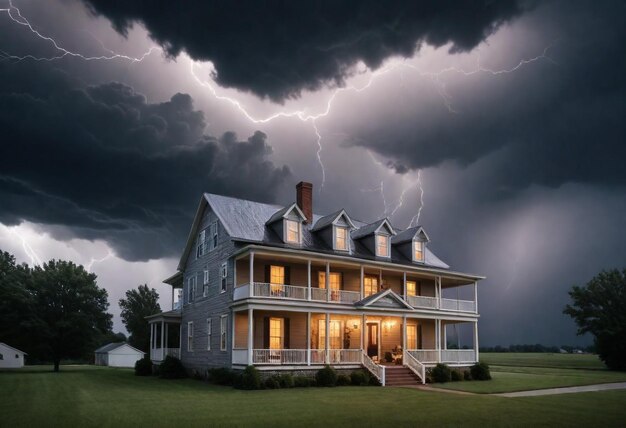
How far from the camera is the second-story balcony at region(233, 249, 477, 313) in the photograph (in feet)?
90.9

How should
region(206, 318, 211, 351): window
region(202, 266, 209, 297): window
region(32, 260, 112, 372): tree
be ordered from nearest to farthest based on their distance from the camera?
region(206, 318, 211, 351): window → region(202, 266, 209, 297): window → region(32, 260, 112, 372): tree

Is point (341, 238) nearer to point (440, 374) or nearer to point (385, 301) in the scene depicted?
point (385, 301)

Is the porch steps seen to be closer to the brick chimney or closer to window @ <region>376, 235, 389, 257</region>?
window @ <region>376, 235, 389, 257</region>

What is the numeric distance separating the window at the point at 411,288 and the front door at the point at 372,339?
3.66 meters

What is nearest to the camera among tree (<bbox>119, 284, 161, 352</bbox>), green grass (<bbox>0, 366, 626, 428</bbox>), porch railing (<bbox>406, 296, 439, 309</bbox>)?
green grass (<bbox>0, 366, 626, 428</bbox>)

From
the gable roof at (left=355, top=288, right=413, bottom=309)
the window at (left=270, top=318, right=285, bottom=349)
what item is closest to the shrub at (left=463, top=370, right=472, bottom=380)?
the gable roof at (left=355, top=288, right=413, bottom=309)

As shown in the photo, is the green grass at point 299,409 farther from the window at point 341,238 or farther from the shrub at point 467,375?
the window at point 341,238

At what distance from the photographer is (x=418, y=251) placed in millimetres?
35938

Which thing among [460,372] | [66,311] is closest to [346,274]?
[460,372]

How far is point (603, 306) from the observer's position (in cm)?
5244

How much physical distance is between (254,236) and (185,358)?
1099cm

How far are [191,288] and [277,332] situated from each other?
9531mm

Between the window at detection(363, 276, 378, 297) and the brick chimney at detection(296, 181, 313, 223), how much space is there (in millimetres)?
4901

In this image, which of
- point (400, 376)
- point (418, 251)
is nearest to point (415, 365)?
point (400, 376)
